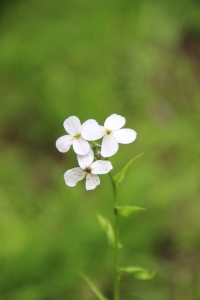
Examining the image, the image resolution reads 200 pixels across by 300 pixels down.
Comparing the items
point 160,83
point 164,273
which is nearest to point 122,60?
point 160,83

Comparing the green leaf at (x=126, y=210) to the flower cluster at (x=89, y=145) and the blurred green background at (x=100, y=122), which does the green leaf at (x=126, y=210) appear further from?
the blurred green background at (x=100, y=122)

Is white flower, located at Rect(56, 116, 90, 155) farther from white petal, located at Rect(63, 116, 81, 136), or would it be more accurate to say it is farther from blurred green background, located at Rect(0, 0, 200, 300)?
blurred green background, located at Rect(0, 0, 200, 300)

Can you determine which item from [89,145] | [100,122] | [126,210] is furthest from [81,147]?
[100,122]

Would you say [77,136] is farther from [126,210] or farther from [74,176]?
[126,210]

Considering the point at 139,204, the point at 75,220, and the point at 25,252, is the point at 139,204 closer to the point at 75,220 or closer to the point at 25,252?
the point at 75,220

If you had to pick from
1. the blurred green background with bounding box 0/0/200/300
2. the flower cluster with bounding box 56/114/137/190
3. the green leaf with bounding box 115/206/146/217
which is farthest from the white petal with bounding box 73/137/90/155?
the blurred green background with bounding box 0/0/200/300

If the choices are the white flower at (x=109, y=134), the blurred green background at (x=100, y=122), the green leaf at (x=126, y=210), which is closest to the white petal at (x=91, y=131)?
the white flower at (x=109, y=134)
